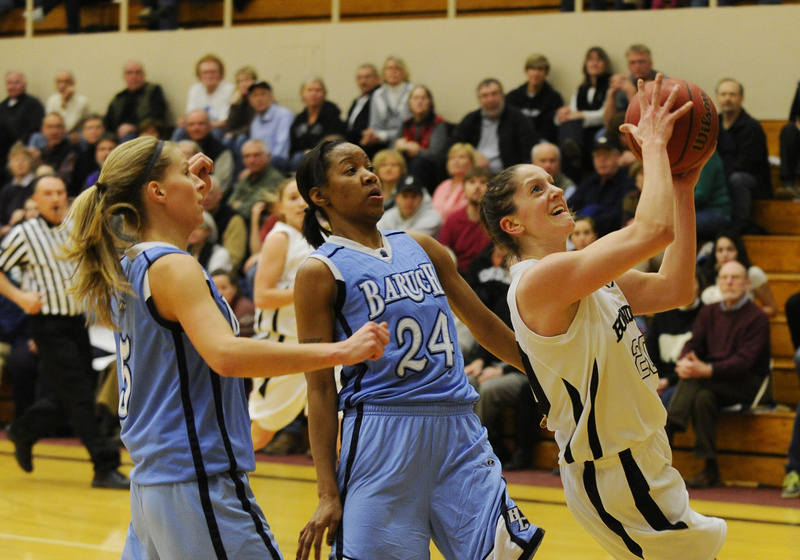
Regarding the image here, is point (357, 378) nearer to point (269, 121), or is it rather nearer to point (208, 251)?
point (208, 251)

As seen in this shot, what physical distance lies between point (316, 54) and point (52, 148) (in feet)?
10.4

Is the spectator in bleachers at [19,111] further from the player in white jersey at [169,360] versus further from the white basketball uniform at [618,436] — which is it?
the white basketball uniform at [618,436]

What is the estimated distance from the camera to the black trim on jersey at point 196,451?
252 cm

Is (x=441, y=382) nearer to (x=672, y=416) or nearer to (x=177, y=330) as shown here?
(x=177, y=330)

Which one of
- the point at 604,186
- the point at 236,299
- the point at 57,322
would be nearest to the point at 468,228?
the point at 604,186

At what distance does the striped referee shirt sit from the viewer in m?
6.65

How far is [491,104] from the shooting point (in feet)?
31.3

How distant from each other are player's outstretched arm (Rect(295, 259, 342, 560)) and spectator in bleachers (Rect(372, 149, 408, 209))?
598cm

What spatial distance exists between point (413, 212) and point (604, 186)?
1615 mm

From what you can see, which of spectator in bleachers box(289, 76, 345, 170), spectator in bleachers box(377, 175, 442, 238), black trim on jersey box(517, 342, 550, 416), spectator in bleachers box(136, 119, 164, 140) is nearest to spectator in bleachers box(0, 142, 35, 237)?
spectator in bleachers box(136, 119, 164, 140)

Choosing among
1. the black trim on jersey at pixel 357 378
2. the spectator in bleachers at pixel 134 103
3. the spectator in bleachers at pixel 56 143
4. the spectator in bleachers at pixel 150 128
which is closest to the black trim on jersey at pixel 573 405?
the black trim on jersey at pixel 357 378

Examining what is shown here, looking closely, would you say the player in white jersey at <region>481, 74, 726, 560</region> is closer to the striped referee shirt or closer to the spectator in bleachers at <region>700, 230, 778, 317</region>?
the striped referee shirt

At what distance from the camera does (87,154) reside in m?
11.1

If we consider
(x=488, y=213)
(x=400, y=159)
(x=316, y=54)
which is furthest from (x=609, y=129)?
(x=488, y=213)
